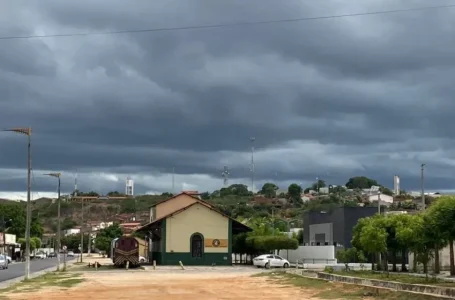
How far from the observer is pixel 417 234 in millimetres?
40406

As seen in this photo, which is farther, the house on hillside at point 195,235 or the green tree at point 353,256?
the house on hillside at point 195,235

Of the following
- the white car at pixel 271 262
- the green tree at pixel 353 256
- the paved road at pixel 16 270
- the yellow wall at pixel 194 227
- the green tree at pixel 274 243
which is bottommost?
the paved road at pixel 16 270

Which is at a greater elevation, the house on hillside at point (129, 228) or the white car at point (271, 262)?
the house on hillside at point (129, 228)

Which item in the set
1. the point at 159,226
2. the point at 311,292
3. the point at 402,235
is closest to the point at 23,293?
the point at 311,292

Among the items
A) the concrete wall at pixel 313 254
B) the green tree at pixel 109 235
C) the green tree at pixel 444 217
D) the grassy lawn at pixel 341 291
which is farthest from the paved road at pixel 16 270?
the green tree at pixel 109 235

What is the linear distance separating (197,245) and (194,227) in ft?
7.11

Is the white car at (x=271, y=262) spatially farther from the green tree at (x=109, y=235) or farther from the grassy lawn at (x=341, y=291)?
the green tree at (x=109, y=235)

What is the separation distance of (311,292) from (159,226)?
145ft

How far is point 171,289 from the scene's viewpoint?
38406 mm

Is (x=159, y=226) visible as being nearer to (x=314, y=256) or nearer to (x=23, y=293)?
(x=314, y=256)

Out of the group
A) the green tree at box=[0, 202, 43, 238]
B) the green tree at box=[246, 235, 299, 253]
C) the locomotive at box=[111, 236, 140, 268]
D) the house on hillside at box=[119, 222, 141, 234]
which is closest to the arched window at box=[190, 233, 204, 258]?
the green tree at box=[246, 235, 299, 253]

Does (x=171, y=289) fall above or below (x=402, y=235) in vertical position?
below

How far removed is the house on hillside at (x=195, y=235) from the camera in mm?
78125

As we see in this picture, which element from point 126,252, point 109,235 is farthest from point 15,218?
point 126,252
